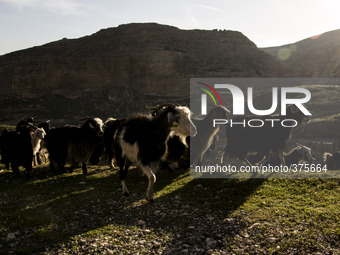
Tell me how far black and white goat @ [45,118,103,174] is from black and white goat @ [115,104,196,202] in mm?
5005

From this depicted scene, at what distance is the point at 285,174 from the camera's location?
39.7 ft

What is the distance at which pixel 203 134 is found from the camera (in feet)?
46.9

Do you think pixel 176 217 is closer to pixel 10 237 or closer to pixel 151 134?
pixel 151 134

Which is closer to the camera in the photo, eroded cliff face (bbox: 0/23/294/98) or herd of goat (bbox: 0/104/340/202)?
herd of goat (bbox: 0/104/340/202)

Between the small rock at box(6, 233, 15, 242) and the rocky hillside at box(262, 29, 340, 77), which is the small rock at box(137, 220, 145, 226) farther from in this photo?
the rocky hillside at box(262, 29, 340, 77)

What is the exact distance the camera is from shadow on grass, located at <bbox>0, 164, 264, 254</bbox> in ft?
23.1

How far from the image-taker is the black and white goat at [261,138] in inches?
552

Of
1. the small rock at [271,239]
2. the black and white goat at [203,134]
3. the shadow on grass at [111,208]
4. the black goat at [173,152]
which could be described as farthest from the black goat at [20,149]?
the small rock at [271,239]

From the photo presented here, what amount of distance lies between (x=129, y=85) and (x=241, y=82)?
39285mm

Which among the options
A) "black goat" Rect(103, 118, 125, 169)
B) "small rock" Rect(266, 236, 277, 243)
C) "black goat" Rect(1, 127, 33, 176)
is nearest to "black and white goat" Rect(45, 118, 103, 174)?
"black goat" Rect(103, 118, 125, 169)

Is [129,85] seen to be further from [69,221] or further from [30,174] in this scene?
[69,221]

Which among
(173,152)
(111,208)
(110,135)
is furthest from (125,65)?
(111,208)

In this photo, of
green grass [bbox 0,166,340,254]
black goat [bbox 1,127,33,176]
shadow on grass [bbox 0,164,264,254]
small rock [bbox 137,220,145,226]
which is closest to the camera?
green grass [bbox 0,166,340,254]

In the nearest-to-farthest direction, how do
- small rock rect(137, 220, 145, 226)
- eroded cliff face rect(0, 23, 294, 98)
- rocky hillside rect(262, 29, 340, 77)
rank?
small rock rect(137, 220, 145, 226)
eroded cliff face rect(0, 23, 294, 98)
rocky hillside rect(262, 29, 340, 77)
